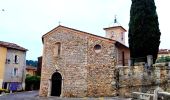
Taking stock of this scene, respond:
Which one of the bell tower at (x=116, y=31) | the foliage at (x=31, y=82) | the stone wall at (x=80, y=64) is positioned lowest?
the foliage at (x=31, y=82)

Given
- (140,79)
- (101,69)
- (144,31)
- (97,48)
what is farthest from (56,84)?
(144,31)

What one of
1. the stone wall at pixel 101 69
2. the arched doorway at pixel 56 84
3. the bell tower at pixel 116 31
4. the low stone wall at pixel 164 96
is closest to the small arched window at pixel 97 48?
the stone wall at pixel 101 69

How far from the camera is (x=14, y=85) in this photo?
44812 mm

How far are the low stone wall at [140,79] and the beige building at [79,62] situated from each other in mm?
797

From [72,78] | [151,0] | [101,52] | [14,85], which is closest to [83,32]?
[101,52]

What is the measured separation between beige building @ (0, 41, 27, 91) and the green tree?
80.1ft

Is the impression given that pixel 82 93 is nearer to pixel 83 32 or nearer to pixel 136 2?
pixel 83 32

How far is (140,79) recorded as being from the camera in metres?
24.4

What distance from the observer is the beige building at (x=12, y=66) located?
43.2m

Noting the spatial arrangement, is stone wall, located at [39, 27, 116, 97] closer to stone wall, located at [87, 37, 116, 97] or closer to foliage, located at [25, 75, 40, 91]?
stone wall, located at [87, 37, 116, 97]

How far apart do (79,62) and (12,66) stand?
21019 millimetres

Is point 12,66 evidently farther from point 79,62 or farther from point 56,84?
point 79,62

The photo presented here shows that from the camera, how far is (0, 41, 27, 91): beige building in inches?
1699

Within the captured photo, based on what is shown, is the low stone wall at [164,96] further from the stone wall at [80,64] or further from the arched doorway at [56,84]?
the arched doorway at [56,84]
